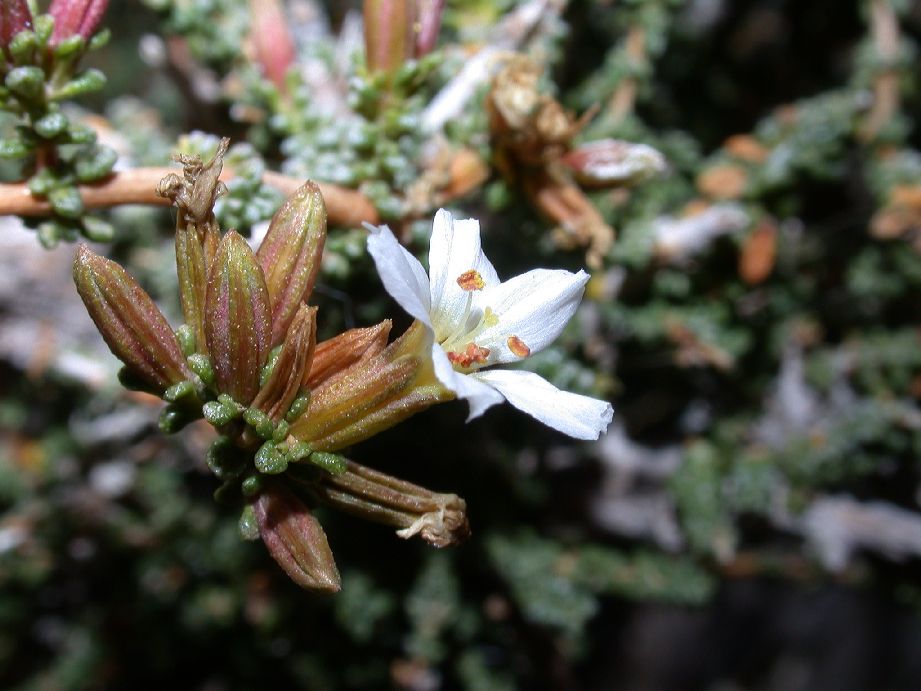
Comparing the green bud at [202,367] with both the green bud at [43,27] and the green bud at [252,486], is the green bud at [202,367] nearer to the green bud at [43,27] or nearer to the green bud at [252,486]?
the green bud at [252,486]

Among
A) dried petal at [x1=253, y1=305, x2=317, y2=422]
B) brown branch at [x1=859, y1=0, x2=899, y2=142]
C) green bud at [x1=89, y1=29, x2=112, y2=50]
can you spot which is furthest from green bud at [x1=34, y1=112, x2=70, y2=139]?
brown branch at [x1=859, y1=0, x2=899, y2=142]

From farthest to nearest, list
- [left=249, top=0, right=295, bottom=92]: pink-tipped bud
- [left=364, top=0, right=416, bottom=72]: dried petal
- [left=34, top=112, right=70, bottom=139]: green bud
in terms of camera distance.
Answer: [left=249, top=0, right=295, bottom=92]: pink-tipped bud < [left=364, top=0, right=416, bottom=72]: dried petal < [left=34, top=112, right=70, bottom=139]: green bud

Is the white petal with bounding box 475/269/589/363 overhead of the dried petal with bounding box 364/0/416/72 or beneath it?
beneath

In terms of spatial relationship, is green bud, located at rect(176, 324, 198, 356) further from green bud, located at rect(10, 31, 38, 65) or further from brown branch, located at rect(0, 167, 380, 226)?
green bud, located at rect(10, 31, 38, 65)

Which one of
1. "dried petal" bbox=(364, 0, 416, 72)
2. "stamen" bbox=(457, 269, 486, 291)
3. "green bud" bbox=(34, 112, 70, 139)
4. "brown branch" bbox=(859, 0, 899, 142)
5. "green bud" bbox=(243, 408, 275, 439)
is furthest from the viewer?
"brown branch" bbox=(859, 0, 899, 142)

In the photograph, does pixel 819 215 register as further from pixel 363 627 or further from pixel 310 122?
pixel 363 627

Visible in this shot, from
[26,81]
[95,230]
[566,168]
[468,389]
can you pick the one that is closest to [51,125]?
[26,81]

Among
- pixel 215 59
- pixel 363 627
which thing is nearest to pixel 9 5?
pixel 215 59
